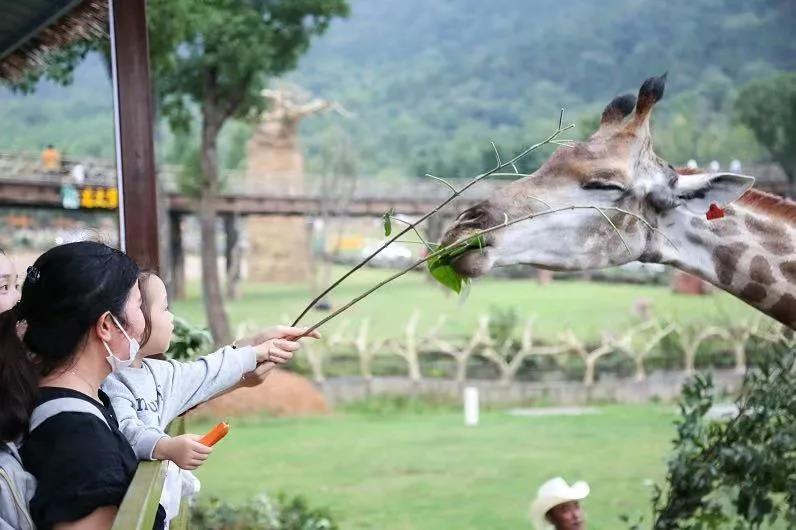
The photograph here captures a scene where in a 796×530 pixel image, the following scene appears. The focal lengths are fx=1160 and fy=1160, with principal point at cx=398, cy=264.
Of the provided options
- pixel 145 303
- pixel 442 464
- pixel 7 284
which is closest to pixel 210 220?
pixel 442 464

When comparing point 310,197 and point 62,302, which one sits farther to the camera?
point 310,197

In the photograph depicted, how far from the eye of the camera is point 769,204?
2.67 m

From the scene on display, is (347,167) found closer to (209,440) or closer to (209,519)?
(209,519)

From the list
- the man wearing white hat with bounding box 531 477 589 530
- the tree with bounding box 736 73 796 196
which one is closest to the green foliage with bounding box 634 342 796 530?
the man wearing white hat with bounding box 531 477 589 530

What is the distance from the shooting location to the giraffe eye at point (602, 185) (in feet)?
8.29

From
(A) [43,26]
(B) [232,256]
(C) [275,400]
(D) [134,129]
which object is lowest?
(C) [275,400]

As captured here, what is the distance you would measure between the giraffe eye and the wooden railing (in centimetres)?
137

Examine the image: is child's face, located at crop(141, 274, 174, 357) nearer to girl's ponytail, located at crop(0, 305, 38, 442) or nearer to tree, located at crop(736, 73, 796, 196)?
girl's ponytail, located at crop(0, 305, 38, 442)

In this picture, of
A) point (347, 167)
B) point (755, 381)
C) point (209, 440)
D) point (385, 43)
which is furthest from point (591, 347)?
point (385, 43)

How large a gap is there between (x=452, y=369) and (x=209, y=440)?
10813mm

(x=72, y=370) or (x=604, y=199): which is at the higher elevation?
(x=604, y=199)

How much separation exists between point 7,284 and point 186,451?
604 mm

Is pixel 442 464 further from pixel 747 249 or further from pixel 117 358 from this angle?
pixel 117 358

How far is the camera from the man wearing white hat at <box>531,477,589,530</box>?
2.90 m
